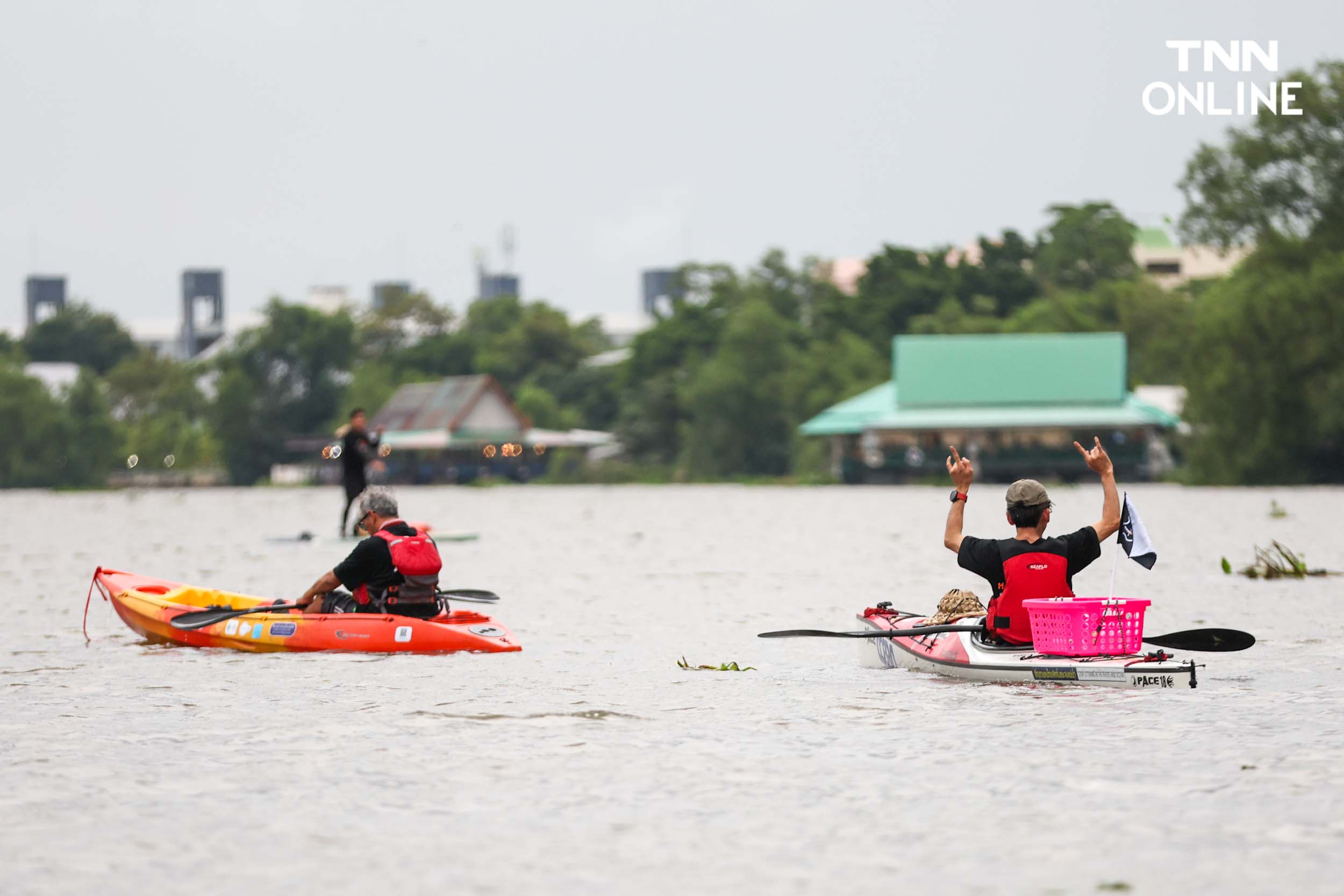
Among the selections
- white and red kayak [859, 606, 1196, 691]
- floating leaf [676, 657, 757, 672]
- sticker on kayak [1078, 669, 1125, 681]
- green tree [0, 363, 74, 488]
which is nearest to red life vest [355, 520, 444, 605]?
floating leaf [676, 657, 757, 672]

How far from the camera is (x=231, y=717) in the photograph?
33.3 feet

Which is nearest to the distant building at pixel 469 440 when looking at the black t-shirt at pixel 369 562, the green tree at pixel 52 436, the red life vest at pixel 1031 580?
the green tree at pixel 52 436

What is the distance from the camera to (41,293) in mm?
192125

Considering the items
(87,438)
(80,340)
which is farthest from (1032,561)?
(80,340)

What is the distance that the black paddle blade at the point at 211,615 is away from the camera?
13.6 m

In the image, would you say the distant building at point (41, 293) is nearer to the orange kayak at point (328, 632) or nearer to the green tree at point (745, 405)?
→ the green tree at point (745, 405)

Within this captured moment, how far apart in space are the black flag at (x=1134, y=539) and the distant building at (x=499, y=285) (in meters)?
184

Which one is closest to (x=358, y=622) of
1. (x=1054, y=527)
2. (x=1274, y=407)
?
(x=1054, y=527)

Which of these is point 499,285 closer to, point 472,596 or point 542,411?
point 542,411

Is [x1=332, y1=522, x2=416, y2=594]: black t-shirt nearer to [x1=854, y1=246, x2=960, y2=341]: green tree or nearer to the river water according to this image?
the river water

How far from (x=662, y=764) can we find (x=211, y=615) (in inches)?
248

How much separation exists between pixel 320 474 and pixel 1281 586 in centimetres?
9049

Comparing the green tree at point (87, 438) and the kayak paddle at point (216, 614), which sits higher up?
the green tree at point (87, 438)

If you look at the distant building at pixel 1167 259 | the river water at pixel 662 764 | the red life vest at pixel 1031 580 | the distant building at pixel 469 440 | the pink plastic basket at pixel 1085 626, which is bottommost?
the river water at pixel 662 764
